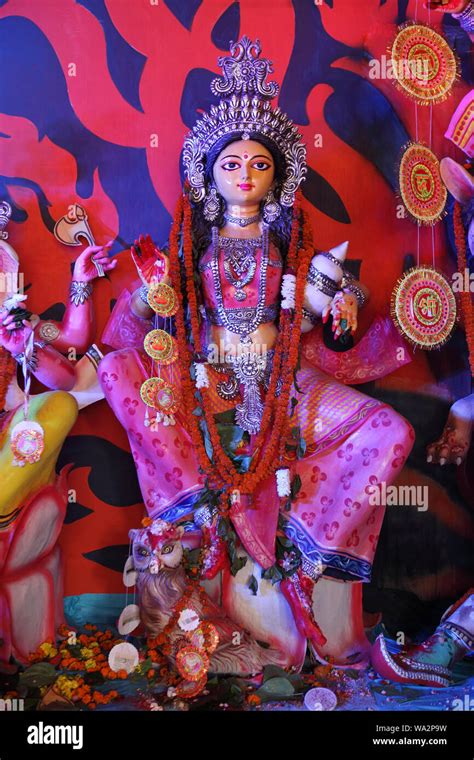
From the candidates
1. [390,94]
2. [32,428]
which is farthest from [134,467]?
[390,94]

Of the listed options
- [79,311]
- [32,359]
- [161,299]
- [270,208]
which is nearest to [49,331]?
[79,311]

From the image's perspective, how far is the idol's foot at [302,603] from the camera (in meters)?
4.26

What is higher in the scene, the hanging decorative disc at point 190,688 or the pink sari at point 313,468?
the pink sari at point 313,468

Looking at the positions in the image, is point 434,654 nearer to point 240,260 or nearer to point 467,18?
point 240,260

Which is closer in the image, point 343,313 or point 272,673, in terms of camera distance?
point 272,673

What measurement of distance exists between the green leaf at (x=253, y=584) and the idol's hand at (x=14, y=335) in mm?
1555

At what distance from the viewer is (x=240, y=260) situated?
178 inches

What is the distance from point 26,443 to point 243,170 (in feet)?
5.56

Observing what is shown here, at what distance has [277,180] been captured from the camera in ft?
15.4

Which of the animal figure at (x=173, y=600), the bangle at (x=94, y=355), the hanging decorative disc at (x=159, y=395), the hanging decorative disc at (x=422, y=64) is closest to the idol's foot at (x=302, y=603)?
the animal figure at (x=173, y=600)

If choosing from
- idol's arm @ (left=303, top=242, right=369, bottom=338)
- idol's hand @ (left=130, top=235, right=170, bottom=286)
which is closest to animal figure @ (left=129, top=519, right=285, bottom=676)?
idol's hand @ (left=130, top=235, right=170, bottom=286)

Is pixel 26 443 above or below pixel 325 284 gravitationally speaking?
below

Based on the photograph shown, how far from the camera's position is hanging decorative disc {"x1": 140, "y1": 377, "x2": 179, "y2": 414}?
4320 mm

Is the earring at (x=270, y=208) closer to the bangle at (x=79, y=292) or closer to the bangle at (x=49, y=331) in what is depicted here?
the bangle at (x=79, y=292)
